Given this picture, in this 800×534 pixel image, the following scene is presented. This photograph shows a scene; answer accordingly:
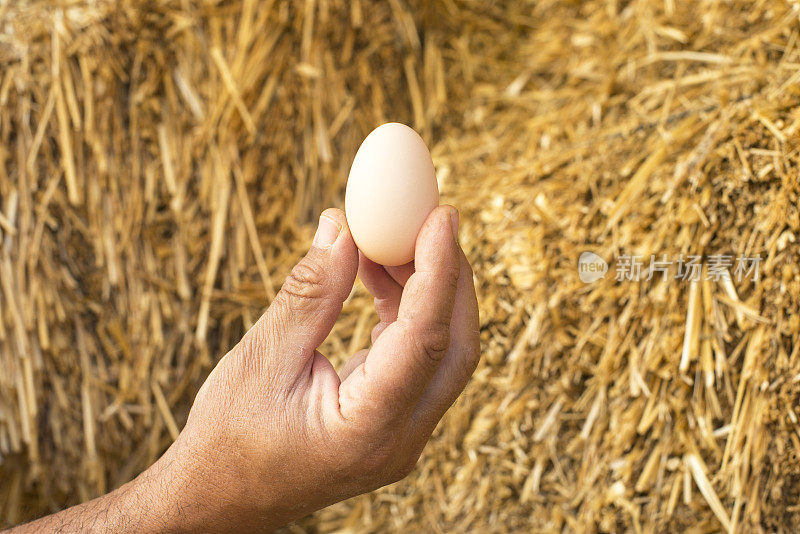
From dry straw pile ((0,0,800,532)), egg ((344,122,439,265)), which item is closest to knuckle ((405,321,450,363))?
egg ((344,122,439,265))

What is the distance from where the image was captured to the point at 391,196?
2.39 ft

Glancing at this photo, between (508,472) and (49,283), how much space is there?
0.84 meters

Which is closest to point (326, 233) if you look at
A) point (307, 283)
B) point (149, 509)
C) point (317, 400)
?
point (307, 283)

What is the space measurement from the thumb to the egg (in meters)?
0.05

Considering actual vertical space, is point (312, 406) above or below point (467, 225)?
below

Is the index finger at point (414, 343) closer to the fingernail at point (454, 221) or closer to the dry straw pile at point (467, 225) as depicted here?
the fingernail at point (454, 221)

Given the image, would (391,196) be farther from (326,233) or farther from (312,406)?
(312,406)

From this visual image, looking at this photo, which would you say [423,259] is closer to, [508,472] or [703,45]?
[508,472]

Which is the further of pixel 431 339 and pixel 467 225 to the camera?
pixel 467 225

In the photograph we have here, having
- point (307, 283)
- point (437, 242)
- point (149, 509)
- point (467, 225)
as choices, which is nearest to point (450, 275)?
point (437, 242)

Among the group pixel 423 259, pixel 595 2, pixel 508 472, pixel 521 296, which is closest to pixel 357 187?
pixel 423 259

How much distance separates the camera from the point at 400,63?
1.55m

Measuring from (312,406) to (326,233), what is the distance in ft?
0.55

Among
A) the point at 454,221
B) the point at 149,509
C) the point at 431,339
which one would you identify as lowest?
the point at 149,509
